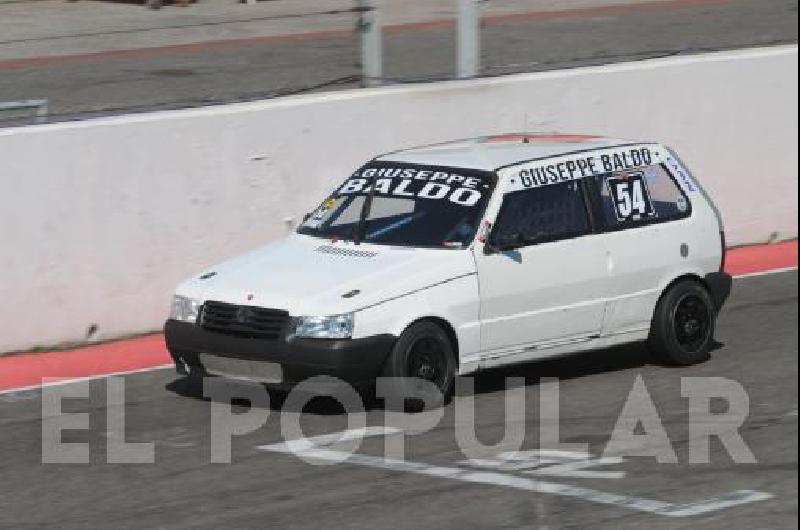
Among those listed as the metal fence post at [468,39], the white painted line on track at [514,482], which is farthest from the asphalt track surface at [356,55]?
the white painted line on track at [514,482]

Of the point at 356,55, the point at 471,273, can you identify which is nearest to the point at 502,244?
the point at 471,273

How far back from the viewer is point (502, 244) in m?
12.1

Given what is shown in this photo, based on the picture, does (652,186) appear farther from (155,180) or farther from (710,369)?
(155,180)

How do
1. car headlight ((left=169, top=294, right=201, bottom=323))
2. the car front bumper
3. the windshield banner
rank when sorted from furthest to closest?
1. the windshield banner
2. car headlight ((left=169, top=294, right=201, bottom=323))
3. the car front bumper

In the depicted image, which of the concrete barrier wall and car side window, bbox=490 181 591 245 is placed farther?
the concrete barrier wall

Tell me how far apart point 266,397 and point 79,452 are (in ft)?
5.29

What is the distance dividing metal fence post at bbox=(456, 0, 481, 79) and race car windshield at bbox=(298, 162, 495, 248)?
3609mm

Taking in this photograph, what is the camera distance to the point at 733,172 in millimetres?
17719

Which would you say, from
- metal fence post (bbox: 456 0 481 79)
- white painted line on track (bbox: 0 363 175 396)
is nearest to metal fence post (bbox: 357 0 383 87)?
metal fence post (bbox: 456 0 481 79)

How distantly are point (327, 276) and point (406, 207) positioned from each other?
1.06 metres

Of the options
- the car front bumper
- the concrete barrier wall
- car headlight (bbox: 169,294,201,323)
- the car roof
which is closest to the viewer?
the car front bumper

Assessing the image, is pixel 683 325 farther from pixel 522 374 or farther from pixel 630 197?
pixel 522 374

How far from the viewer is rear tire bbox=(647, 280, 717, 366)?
12844mm

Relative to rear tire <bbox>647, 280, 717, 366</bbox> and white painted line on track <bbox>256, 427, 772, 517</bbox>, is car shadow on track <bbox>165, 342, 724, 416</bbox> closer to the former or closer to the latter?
rear tire <bbox>647, 280, 717, 366</bbox>
